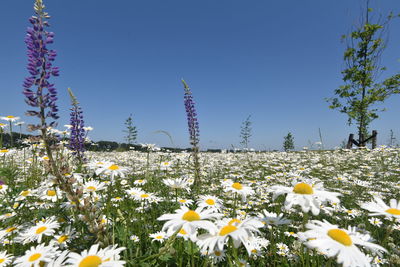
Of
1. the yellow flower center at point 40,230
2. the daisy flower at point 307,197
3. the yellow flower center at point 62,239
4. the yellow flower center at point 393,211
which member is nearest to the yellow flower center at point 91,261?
the yellow flower center at point 62,239

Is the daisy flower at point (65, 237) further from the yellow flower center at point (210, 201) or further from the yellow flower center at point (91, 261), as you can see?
the yellow flower center at point (210, 201)

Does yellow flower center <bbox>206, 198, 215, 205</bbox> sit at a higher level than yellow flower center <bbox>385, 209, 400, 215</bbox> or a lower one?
lower

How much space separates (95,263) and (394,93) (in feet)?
97.0

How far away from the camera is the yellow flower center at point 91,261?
4.03ft

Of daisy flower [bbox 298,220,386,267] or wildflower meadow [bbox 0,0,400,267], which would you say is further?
wildflower meadow [bbox 0,0,400,267]

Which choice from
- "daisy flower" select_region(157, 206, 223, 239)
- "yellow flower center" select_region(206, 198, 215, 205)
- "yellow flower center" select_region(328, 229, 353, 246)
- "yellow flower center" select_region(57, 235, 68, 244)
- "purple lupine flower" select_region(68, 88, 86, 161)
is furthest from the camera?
"purple lupine flower" select_region(68, 88, 86, 161)

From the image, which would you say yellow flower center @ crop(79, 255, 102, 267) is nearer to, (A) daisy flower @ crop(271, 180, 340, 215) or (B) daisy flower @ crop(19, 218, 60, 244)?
(B) daisy flower @ crop(19, 218, 60, 244)

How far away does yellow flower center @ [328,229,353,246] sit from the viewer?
3.94 feet

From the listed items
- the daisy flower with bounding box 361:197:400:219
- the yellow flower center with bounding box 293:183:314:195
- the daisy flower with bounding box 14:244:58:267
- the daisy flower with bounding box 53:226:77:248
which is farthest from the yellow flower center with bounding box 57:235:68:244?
the daisy flower with bounding box 361:197:400:219

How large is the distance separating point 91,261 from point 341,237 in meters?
1.51

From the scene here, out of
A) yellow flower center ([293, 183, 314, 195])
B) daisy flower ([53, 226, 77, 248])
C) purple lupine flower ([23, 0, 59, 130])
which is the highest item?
purple lupine flower ([23, 0, 59, 130])

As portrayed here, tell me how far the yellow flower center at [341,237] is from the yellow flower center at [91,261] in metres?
1.42

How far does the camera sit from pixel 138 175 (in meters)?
7.43

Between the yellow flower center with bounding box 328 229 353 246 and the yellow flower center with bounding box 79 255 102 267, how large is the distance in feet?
4.65
